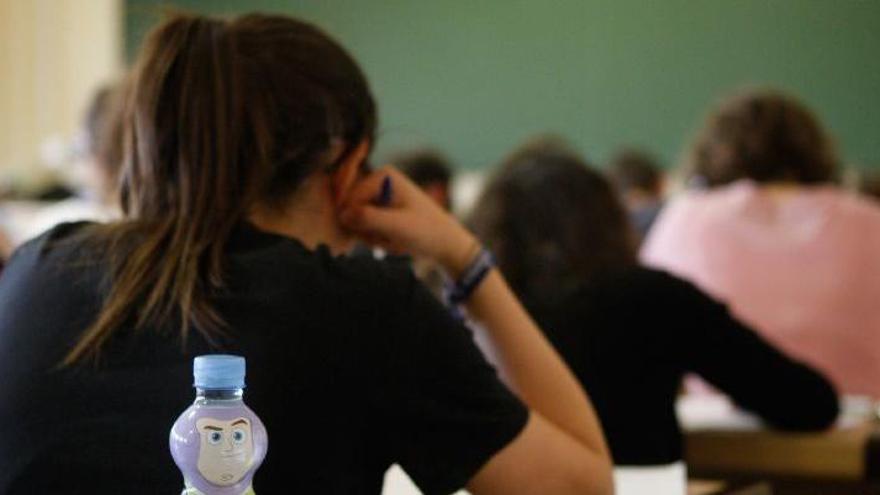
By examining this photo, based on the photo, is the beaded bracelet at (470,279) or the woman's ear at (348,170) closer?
the woman's ear at (348,170)

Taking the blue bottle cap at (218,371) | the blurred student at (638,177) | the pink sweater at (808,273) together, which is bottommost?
the blurred student at (638,177)

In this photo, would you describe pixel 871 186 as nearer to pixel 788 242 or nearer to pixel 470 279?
pixel 788 242

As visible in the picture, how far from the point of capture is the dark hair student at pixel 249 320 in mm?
1313

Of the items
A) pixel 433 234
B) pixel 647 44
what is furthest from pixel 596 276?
pixel 647 44

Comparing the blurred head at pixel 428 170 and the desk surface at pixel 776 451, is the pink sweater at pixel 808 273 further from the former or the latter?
the desk surface at pixel 776 451

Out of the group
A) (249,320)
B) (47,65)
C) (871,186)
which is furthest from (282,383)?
(47,65)

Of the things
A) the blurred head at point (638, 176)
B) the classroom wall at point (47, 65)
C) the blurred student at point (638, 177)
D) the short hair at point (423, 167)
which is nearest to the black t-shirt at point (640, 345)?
the short hair at point (423, 167)

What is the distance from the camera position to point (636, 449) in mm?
2316

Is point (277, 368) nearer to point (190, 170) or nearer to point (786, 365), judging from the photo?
point (190, 170)

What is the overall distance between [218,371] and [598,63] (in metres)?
7.53

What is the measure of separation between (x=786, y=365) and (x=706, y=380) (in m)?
0.14

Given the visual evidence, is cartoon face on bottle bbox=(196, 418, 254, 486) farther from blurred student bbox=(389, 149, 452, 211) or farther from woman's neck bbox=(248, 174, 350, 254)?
blurred student bbox=(389, 149, 452, 211)

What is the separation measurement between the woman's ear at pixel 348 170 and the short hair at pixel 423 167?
6.16 feet

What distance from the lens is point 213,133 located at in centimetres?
145
